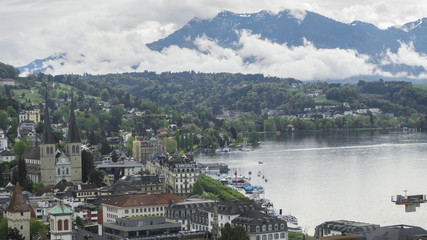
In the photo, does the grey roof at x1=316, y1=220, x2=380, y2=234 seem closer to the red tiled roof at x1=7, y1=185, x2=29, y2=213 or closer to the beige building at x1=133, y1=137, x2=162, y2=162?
the red tiled roof at x1=7, y1=185, x2=29, y2=213

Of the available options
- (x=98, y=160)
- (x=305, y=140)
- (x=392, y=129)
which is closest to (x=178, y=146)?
(x=305, y=140)

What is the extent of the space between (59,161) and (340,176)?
2365cm

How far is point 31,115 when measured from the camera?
82.2 meters

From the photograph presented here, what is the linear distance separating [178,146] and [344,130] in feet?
178

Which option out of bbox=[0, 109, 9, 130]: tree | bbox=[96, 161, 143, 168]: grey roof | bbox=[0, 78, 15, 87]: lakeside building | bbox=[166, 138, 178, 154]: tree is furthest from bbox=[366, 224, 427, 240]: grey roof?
bbox=[0, 78, 15, 87]: lakeside building

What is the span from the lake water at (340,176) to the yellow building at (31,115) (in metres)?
18.2

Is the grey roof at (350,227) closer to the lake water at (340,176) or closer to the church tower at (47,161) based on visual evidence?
the lake water at (340,176)

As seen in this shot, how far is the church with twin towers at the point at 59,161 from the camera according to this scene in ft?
170

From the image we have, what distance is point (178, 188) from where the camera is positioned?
5238cm

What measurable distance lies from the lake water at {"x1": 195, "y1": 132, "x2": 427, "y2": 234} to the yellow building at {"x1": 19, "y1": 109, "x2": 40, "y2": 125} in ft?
59.6

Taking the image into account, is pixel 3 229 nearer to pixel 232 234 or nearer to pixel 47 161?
pixel 232 234

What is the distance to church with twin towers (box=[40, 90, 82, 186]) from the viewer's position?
5175 centimetres

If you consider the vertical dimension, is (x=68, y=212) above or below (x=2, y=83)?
below

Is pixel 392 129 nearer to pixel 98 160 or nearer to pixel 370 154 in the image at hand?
pixel 370 154
